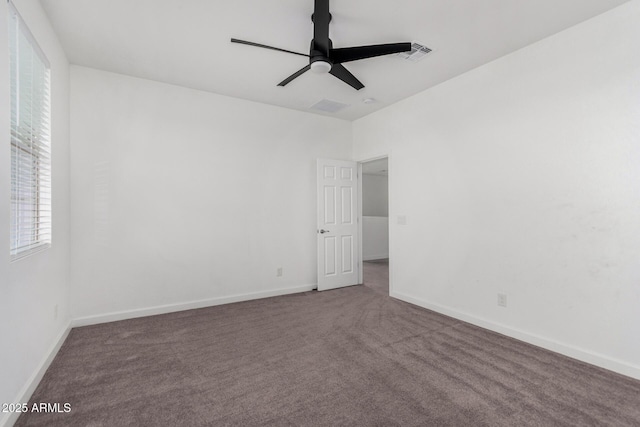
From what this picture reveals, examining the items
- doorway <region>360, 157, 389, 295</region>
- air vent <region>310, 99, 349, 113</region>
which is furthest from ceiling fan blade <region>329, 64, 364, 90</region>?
doorway <region>360, 157, 389, 295</region>

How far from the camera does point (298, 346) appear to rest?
2.85m

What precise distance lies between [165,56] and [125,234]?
203 centimetres

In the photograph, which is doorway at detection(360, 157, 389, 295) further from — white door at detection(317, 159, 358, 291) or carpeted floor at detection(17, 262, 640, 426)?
carpeted floor at detection(17, 262, 640, 426)

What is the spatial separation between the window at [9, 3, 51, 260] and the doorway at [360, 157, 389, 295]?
4.81m

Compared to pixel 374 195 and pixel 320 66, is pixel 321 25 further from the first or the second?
pixel 374 195

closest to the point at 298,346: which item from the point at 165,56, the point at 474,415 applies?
the point at 474,415

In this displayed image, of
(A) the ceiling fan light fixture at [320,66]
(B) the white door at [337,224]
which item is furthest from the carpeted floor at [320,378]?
(A) the ceiling fan light fixture at [320,66]

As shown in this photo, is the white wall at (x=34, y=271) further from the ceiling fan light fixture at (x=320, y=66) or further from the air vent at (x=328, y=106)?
the air vent at (x=328, y=106)

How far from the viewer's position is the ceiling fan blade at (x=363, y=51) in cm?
240

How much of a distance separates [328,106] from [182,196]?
2.43 m

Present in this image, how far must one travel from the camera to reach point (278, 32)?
2.74 m

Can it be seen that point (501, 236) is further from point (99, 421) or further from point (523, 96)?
point (99, 421)

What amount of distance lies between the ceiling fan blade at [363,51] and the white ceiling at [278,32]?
29 centimetres

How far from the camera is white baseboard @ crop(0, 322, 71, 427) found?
174 cm
